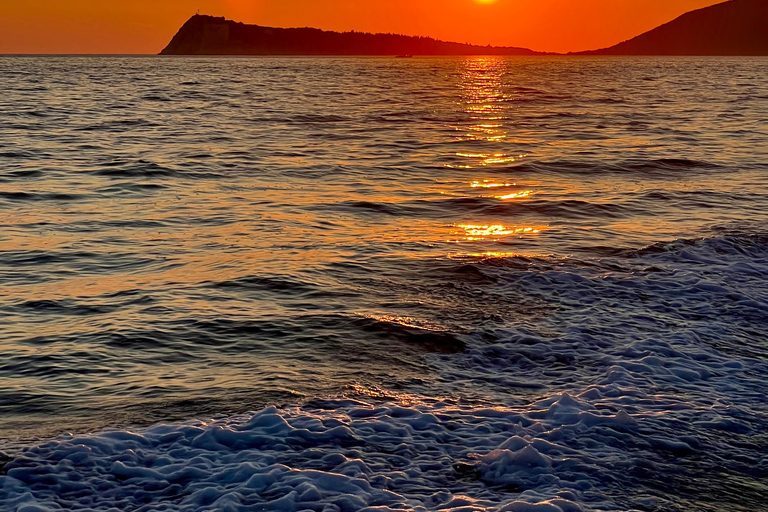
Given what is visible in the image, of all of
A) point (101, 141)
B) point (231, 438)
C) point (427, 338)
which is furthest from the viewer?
point (101, 141)

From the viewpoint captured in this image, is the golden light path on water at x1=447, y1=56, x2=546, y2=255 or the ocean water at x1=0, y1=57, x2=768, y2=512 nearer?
the ocean water at x1=0, y1=57, x2=768, y2=512

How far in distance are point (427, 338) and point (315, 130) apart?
2425 centimetres

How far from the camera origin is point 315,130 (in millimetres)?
32031

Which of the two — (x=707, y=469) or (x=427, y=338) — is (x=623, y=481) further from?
(x=427, y=338)

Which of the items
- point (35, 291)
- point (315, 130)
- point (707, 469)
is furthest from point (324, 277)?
point (315, 130)

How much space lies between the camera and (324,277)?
11.3 m

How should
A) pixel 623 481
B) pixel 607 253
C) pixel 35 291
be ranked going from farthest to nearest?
pixel 607 253, pixel 35 291, pixel 623 481

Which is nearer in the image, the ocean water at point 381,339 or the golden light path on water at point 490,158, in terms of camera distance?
the ocean water at point 381,339

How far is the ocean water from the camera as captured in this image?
5.64 m

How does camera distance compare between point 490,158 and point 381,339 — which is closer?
point 381,339

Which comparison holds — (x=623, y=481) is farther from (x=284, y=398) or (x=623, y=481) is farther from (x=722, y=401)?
(x=284, y=398)

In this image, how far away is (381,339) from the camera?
8742mm

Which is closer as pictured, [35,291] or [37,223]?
[35,291]

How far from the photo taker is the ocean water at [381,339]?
222 inches
